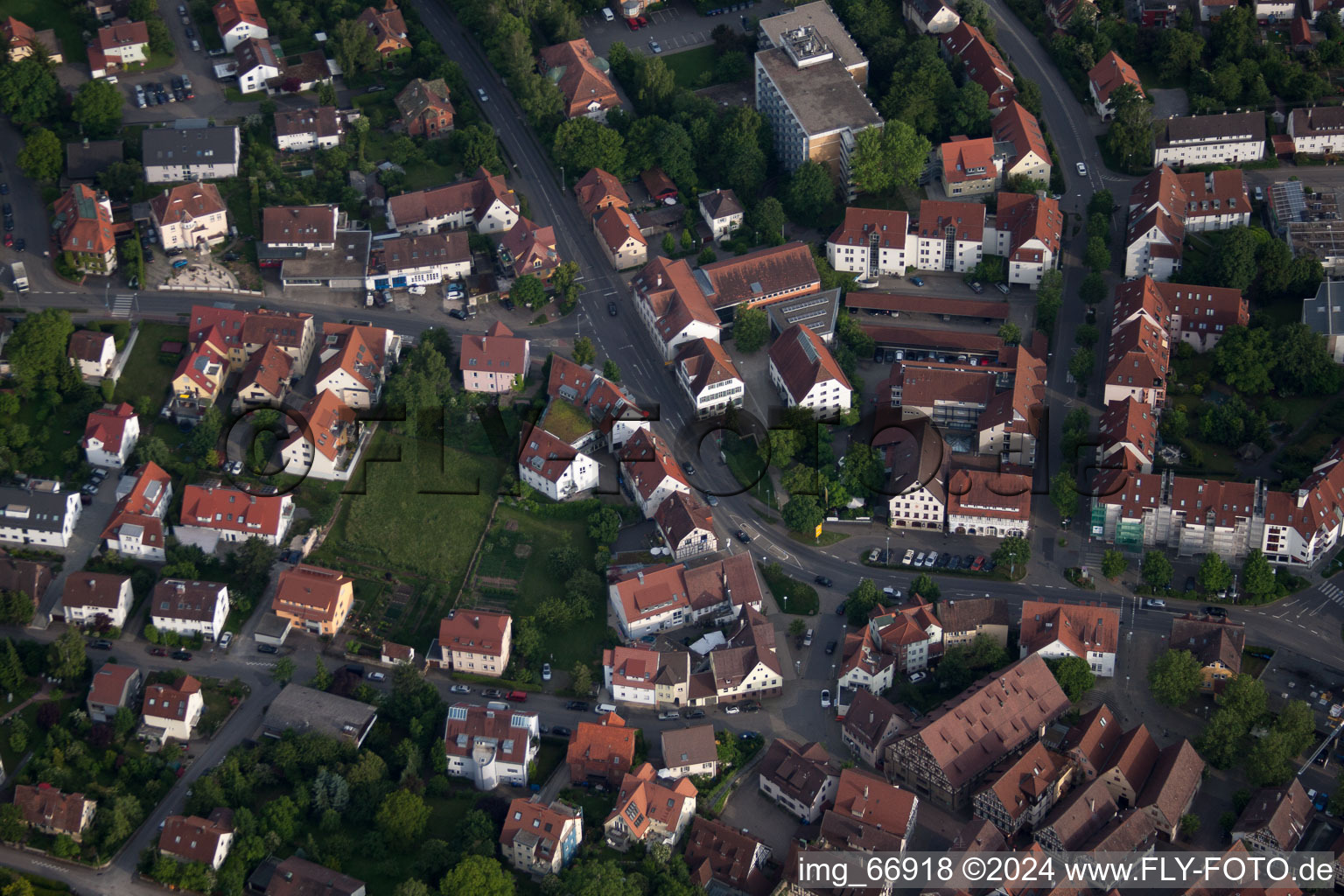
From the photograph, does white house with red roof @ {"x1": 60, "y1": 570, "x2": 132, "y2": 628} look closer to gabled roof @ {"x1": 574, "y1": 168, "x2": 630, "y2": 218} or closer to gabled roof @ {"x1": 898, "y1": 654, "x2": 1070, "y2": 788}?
gabled roof @ {"x1": 574, "y1": 168, "x2": 630, "y2": 218}

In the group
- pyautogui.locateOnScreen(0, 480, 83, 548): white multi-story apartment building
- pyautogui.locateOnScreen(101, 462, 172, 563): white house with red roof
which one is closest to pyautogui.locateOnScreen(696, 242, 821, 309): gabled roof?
pyautogui.locateOnScreen(101, 462, 172, 563): white house with red roof

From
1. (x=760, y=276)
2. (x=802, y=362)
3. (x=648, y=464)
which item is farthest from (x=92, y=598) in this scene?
(x=760, y=276)

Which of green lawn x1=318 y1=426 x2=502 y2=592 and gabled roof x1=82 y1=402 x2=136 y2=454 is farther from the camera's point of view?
gabled roof x1=82 y1=402 x2=136 y2=454

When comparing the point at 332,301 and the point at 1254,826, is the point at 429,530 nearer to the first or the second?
the point at 332,301

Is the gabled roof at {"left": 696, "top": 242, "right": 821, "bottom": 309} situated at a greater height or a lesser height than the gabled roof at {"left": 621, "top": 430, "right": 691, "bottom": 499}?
greater

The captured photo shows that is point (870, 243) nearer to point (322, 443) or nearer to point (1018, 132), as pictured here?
point (1018, 132)
